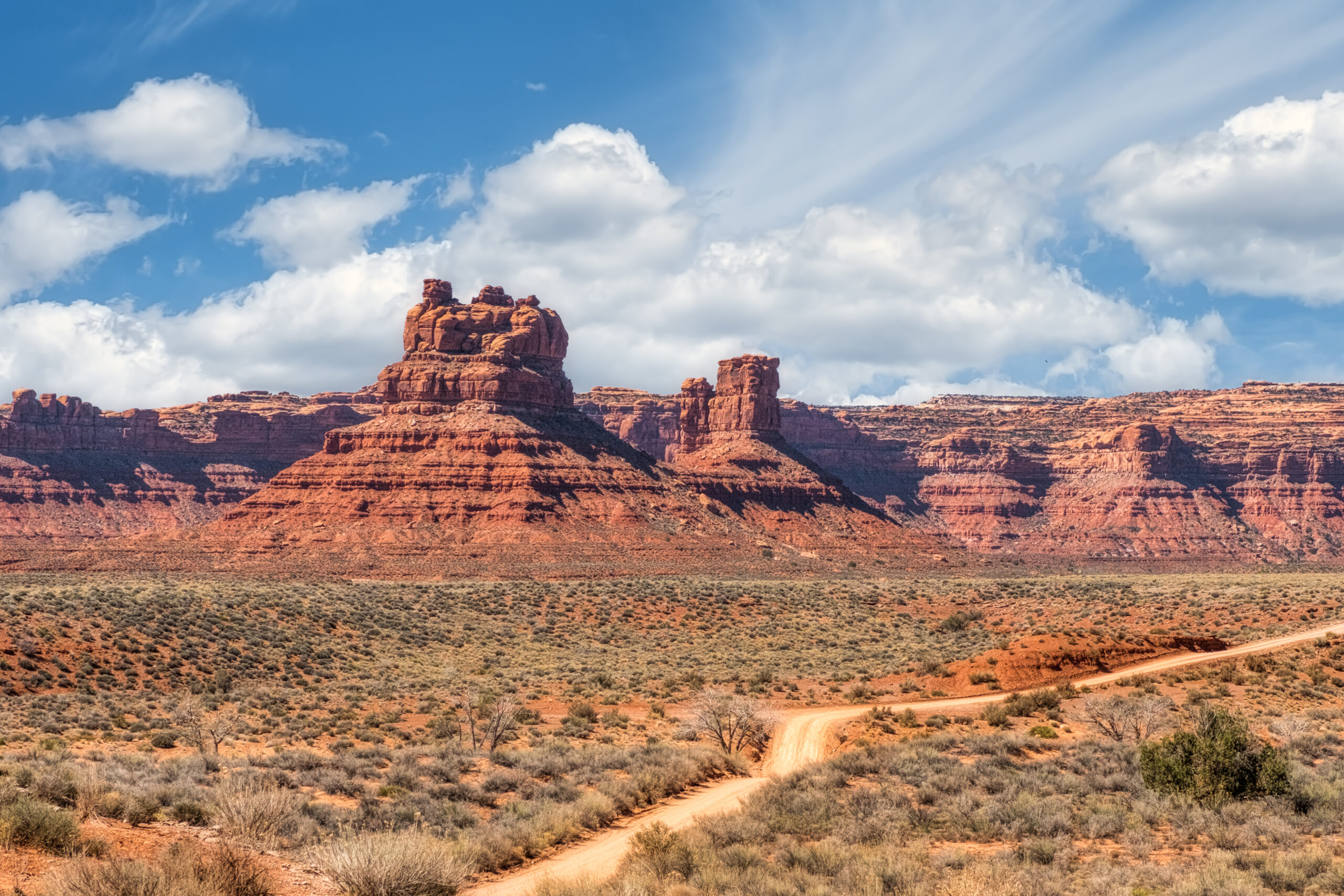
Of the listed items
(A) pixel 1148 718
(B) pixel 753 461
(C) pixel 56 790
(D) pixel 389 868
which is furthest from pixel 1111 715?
(B) pixel 753 461

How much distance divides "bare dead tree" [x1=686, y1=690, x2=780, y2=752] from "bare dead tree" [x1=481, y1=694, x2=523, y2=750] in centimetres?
462

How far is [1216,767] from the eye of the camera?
712 inches

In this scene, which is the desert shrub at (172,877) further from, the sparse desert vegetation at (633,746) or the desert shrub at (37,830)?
the desert shrub at (37,830)

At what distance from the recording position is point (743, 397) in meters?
146

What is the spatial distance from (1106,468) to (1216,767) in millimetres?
162633

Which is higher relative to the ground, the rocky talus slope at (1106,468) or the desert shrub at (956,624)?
the rocky talus slope at (1106,468)

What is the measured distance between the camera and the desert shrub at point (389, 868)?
502 inches

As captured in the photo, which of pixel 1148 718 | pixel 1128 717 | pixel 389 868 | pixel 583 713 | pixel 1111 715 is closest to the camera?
pixel 389 868

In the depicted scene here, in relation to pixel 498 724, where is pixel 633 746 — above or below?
below

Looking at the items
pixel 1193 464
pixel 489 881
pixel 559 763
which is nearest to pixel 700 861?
pixel 489 881

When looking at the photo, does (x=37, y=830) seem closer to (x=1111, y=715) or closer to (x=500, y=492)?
(x=1111, y=715)

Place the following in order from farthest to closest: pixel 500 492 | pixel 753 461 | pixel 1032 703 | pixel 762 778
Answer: pixel 753 461
pixel 500 492
pixel 1032 703
pixel 762 778

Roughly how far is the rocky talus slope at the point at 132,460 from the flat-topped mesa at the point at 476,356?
51630mm

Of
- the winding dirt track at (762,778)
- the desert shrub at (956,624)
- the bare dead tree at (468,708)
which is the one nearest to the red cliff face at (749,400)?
the desert shrub at (956,624)
